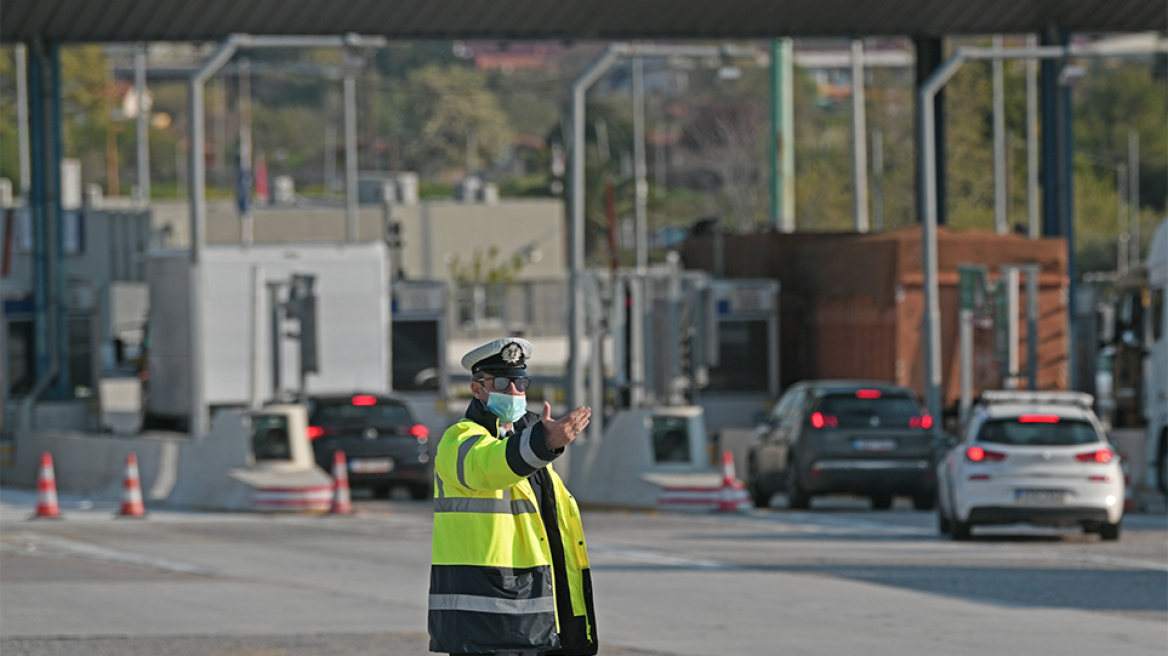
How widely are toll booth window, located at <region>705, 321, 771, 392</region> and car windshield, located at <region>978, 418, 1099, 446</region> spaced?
45.2 feet

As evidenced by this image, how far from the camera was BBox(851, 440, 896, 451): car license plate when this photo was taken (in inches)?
Result: 959

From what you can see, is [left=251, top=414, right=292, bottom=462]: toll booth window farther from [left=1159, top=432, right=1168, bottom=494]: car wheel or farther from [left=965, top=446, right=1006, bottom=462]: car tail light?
[left=1159, top=432, right=1168, bottom=494]: car wheel

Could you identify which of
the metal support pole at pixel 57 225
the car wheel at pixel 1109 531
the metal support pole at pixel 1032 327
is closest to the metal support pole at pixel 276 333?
the metal support pole at pixel 57 225

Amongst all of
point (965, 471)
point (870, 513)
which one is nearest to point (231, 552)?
point (965, 471)

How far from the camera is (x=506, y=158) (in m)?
130

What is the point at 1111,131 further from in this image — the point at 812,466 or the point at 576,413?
the point at 576,413

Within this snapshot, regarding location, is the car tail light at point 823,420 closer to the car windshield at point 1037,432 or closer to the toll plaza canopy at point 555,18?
the car windshield at point 1037,432

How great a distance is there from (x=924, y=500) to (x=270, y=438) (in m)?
7.91

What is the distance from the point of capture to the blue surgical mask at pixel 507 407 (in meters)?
7.39

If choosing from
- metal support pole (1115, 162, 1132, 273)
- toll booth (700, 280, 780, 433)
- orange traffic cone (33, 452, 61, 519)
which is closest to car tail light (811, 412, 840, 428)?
orange traffic cone (33, 452, 61, 519)

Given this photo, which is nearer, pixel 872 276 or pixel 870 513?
pixel 870 513

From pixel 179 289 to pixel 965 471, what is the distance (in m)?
15.0

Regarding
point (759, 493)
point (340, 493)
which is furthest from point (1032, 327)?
point (340, 493)

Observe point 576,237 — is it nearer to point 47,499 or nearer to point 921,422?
point 921,422
